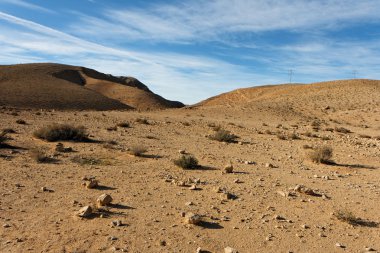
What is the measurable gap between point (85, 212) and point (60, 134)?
8406 millimetres

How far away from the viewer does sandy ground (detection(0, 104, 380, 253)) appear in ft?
19.2

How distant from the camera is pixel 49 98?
1732 inches

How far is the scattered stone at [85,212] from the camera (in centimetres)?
647

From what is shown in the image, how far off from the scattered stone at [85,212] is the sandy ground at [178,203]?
87 mm

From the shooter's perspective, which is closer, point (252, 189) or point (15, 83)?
point (252, 189)

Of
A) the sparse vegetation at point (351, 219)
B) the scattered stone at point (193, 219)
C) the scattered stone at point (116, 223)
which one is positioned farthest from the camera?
the sparse vegetation at point (351, 219)

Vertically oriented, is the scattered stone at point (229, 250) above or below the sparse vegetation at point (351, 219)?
below

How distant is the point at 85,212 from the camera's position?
21.2 feet

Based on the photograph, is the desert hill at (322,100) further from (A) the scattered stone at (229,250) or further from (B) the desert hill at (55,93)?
(A) the scattered stone at (229,250)

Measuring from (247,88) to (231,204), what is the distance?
7248 cm

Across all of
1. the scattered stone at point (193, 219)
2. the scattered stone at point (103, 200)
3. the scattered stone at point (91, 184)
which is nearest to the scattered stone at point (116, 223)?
the scattered stone at point (103, 200)

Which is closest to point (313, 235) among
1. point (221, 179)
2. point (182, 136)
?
point (221, 179)

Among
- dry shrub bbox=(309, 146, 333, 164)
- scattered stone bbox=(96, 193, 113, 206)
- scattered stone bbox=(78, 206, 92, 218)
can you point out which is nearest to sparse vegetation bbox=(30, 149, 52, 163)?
scattered stone bbox=(96, 193, 113, 206)

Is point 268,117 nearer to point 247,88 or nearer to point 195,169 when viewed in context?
point 195,169
